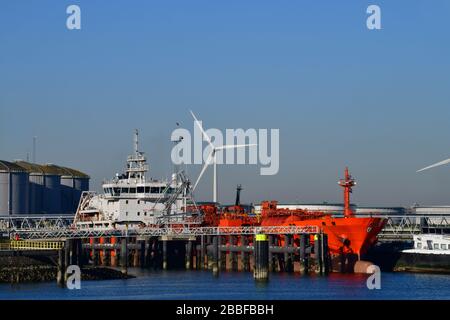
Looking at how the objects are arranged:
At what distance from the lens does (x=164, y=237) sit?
95.6 meters

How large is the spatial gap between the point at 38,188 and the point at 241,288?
82102 millimetres

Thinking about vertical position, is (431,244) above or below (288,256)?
above

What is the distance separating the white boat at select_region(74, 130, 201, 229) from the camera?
104m

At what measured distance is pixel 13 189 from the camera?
136625 millimetres

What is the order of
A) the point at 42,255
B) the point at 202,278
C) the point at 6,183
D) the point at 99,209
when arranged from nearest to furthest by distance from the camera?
1. the point at 202,278
2. the point at 42,255
3. the point at 99,209
4. the point at 6,183

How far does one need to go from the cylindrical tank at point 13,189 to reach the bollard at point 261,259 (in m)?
67.1

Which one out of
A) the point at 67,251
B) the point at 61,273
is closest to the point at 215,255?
the point at 67,251

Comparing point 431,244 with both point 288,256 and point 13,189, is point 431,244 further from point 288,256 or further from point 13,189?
point 13,189

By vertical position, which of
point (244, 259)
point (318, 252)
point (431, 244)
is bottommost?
point (244, 259)

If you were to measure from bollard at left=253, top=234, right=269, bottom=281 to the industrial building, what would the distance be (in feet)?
220
